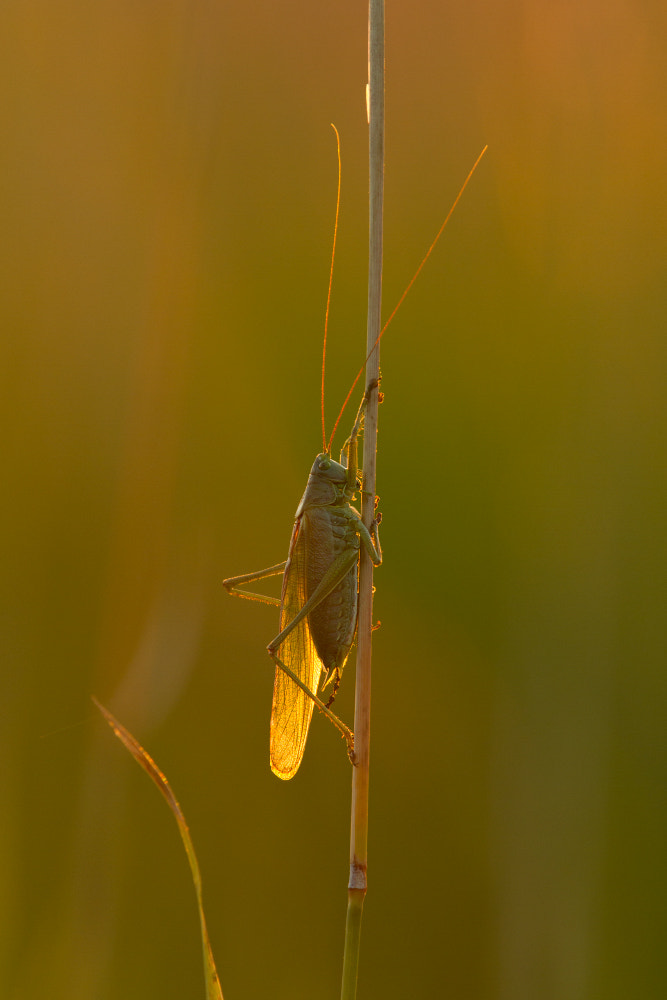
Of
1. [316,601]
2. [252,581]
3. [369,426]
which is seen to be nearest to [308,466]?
[252,581]

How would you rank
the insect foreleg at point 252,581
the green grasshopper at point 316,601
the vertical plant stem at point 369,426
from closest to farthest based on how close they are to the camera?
the vertical plant stem at point 369,426 → the green grasshopper at point 316,601 → the insect foreleg at point 252,581

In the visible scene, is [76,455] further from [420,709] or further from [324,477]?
[420,709]

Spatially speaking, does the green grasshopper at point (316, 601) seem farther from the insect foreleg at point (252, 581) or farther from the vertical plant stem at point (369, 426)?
the vertical plant stem at point (369, 426)

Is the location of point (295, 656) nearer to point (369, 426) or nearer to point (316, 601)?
point (316, 601)

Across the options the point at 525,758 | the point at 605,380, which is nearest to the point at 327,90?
the point at 605,380

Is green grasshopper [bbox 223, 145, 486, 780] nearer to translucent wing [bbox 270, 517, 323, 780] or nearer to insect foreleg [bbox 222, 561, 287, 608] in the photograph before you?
translucent wing [bbox 270, 517, 323, 780]

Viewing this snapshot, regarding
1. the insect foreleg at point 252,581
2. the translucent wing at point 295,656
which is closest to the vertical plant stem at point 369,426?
the translucent wing at point 295,656
